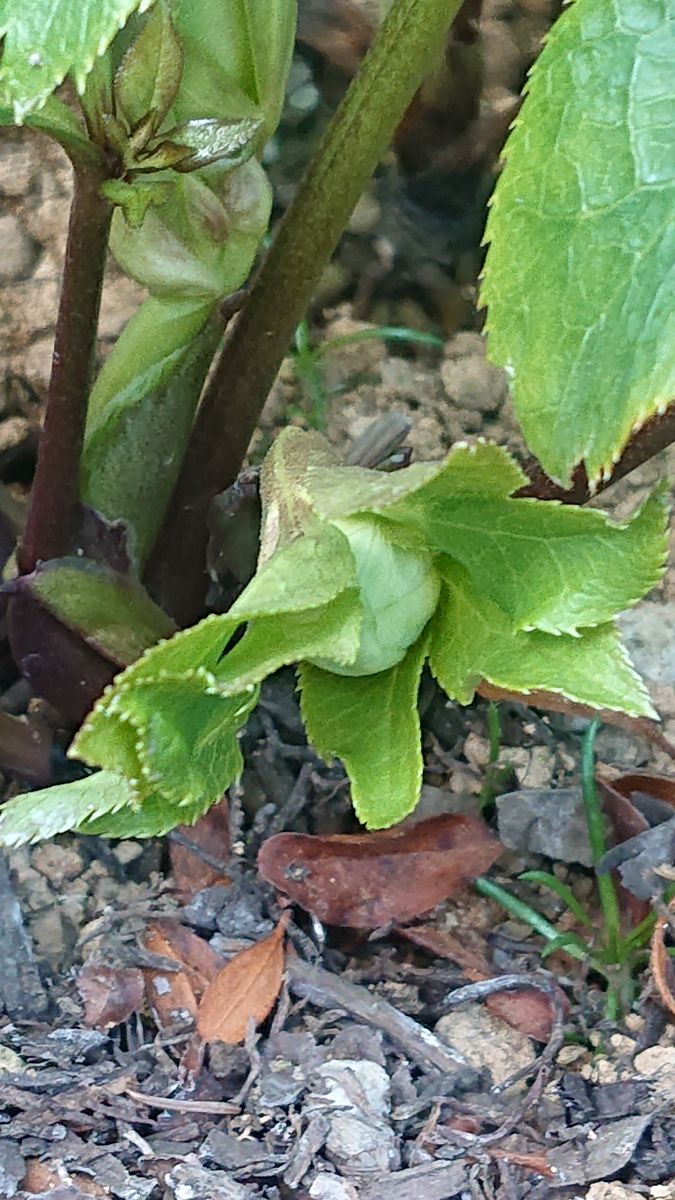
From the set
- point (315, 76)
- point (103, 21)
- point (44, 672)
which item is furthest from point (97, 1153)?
point (315, 76)

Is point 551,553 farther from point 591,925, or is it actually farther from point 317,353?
point 317,353

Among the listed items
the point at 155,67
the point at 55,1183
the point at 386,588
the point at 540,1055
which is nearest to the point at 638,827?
the point at 540,1055

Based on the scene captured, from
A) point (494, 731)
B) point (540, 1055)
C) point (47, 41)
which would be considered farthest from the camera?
point (494, 731)

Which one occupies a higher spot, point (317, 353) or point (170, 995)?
point (317, 353)

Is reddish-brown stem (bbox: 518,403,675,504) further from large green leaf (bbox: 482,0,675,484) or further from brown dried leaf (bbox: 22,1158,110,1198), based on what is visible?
brown dried leaf (bbox: 22,1158,110,1198)

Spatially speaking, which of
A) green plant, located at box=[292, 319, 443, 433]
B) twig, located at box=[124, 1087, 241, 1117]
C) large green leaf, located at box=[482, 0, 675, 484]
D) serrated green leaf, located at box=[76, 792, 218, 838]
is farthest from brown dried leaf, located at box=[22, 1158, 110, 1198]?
green plant, located at box=[292, 319, 443, 433]

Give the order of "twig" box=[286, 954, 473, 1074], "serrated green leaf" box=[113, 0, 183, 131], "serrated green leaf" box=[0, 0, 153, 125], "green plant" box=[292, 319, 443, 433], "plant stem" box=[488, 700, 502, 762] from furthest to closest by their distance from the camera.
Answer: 1. "green plant" box=[292, 319, 443, 433]
2. "plant stem" box=[488, 700, 502, 762]
3. "twig" box=[286, 954, 473, 1074]
4. "serrated green leaf" box=[113, 0, 183, 131]
5. "serrated green leaf" box=[0, 0, 153, 125]

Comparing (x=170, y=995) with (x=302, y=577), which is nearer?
(x=302, y=577)
